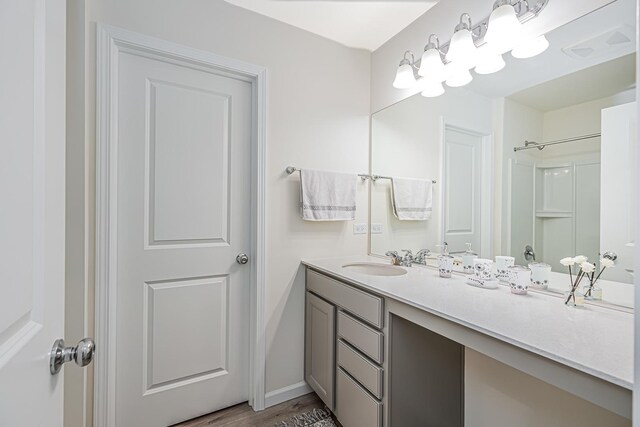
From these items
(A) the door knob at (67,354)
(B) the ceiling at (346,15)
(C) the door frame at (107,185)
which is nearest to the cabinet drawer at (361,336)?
(A) the door knob at (67,354)

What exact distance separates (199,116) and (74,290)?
1066 millimetres

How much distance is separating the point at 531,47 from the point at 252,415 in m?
2.40

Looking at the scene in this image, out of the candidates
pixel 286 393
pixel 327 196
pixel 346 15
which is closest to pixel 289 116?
pixel 327 196

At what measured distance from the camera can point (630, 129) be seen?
990 millimetres

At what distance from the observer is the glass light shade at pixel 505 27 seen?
1240mm

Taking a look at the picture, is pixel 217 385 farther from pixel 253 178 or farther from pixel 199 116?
pixel 199 116

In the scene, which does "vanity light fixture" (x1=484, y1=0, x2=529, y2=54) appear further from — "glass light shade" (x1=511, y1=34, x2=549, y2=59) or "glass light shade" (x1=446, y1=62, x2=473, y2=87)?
"glass light shade" (x1=446, y1=62, x2=473, y2=87)

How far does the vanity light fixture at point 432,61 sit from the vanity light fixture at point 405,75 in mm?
109

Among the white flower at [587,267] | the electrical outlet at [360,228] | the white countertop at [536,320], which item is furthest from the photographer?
the electrical outlet at [360,228]

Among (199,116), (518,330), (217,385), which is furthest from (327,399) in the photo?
(199,116)

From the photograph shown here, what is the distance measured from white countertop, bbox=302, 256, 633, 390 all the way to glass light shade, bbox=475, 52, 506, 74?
3.52ft

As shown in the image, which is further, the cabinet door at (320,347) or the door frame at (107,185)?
the cabinet door at (320,347)

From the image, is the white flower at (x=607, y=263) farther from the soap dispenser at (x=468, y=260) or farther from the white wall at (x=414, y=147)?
the white wall at (x=414, y=147)

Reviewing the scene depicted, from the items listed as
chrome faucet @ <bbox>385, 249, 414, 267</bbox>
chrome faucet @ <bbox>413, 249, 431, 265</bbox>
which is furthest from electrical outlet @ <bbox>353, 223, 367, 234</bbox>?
chrome faucet @ <bbox>413, 249, 431, 265</bbox>
